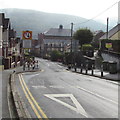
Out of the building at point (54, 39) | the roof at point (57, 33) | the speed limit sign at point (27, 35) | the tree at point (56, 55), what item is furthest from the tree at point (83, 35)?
the roof at point (57, 33)

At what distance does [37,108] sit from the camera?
8.48 m

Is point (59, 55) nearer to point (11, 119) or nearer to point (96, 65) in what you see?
point (96, 65)

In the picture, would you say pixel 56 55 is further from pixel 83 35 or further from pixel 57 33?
pixel 57 33

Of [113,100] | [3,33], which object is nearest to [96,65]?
[3,33]

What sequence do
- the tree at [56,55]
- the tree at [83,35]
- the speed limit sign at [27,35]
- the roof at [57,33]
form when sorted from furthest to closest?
the roof at [57,33]
the tree at [56,55]
the tree at [83,35]
the speed limit sign at [27,35]

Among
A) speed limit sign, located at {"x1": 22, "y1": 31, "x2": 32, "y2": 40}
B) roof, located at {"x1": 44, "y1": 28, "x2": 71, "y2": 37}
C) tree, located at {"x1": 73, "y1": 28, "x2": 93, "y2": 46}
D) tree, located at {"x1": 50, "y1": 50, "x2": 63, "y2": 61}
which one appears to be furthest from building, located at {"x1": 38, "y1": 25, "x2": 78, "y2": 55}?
speed limit sign, located at {"x1": 22, "y1": 31, "x2": 32, "y2": 40}

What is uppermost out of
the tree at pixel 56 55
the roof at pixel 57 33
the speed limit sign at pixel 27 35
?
the roof at pixel 57 33

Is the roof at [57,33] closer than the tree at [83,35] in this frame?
No

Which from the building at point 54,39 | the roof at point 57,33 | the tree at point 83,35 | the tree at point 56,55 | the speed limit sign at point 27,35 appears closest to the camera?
the speed limit sign at point 27,35

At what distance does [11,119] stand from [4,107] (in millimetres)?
1710

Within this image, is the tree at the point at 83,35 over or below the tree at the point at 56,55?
over

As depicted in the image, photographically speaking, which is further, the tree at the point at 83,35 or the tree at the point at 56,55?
the tree at the point at 56,55

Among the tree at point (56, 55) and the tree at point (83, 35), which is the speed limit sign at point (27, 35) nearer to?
the tree at point (83, 35)

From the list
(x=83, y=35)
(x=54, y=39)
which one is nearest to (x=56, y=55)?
(x=83, y=35)
